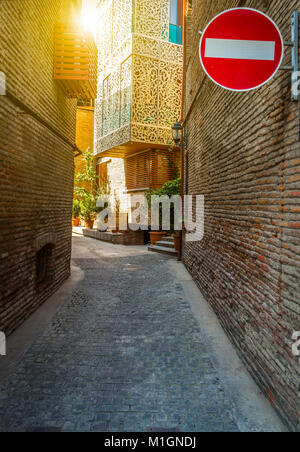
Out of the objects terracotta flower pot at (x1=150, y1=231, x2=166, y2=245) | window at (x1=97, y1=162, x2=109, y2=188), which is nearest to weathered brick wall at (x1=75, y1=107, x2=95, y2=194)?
window at (x1=97, y1=162, x2=109, y2=188)

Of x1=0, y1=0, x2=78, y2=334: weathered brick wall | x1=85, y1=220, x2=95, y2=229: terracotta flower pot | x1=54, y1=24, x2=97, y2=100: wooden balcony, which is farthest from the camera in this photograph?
x1=85, y1=220, x2=95, y2=229: terracotta flower pot

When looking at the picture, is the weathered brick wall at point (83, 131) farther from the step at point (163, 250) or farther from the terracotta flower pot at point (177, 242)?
the terracotta flower pot at point (177, 242)

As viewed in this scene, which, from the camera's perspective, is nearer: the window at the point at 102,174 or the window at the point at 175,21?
the window at the point at 175,21

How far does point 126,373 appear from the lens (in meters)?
3.29

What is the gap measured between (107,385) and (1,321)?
6.01 feet

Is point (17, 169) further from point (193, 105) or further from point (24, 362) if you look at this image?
point (193, 105)

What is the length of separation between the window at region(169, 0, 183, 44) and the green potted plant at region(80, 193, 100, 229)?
30.9 ft

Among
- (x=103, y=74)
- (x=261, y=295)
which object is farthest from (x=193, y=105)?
(x=103, y=74)

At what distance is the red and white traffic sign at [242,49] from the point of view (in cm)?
246

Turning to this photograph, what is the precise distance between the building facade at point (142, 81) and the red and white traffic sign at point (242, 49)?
36.2 feet

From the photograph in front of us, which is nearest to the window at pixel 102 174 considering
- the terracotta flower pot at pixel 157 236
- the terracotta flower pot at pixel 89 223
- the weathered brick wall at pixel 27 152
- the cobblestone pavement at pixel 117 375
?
the terracotta flower pot at pixel 89 223

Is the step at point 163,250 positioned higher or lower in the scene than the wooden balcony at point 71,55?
lower

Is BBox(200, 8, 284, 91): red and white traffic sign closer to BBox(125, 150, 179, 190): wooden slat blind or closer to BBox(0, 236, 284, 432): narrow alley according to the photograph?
BBox(0, 236, 284, 432): narrow alley

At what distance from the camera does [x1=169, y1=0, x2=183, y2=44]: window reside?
14148 mm
